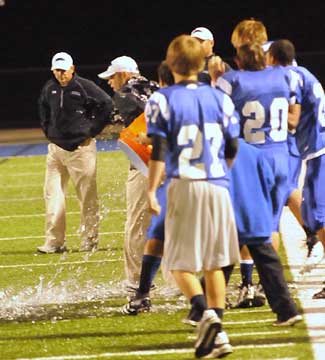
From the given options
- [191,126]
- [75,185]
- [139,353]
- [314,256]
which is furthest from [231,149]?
[75,185]

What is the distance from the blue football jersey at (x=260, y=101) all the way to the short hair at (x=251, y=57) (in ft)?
0.13

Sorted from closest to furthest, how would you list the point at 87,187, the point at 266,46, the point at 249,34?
the point at 249,34 < the point at 266,46 < the point at 87,187

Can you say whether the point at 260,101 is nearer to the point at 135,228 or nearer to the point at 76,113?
the point at 135,228

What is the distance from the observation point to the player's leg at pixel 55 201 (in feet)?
35.5

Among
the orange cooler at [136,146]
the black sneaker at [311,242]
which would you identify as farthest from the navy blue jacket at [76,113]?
the orange cooler at [136,146]

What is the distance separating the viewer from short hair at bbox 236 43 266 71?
7.08 m

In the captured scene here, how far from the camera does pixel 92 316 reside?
7.64 meters

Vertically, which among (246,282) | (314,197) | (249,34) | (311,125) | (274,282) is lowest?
(246,282)

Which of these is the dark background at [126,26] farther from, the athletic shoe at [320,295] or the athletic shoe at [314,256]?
the athletic shoe at [320,295]

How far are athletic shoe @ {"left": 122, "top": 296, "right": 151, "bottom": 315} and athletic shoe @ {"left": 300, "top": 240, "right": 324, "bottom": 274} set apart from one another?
1.75m

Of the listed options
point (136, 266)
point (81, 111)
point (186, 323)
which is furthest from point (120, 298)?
point (81, 111)

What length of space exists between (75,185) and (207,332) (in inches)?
196

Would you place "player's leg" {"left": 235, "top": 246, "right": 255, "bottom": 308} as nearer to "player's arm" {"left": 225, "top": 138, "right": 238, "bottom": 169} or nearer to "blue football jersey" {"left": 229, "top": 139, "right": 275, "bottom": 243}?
"blue football jersey" {"left": 229, "top": 139, "right": 275, "bottom": 243}

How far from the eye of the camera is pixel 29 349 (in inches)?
268
